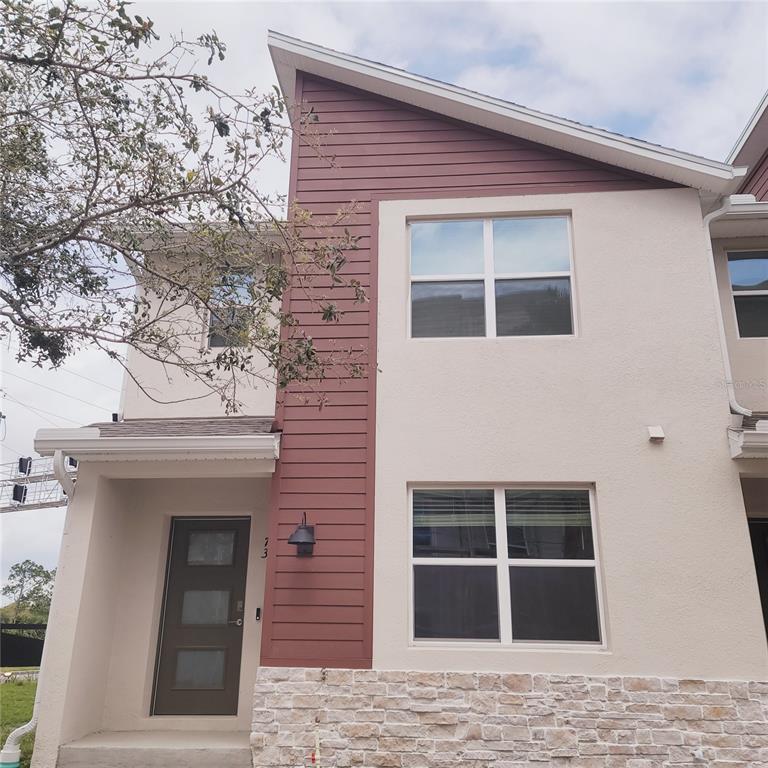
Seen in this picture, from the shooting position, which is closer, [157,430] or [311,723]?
[311,723]

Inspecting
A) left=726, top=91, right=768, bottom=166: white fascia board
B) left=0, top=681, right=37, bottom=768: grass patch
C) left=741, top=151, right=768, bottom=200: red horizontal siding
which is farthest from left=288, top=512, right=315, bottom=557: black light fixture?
left=726, top=91, right=768, bottom=166: white fascia board

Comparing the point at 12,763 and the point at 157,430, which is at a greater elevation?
the point at 157,430

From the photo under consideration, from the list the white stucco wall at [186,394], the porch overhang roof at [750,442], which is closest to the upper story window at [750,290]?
the porch overhang roof at [750,442]

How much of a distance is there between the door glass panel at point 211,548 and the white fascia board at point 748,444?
550cm

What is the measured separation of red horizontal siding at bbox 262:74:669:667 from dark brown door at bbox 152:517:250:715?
1501 millimetres

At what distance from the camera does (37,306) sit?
6512 millimetres

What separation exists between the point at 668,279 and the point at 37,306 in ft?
20.9

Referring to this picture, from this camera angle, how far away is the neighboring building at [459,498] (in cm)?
593

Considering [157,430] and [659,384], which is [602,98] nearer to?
[659,384]

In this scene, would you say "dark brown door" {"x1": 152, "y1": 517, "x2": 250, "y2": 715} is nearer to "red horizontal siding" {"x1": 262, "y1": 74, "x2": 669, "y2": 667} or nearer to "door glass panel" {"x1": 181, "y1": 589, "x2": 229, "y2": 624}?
"door glass panel" {"x1": 181, "y1": 589, "x2": 229, "y2": 624}

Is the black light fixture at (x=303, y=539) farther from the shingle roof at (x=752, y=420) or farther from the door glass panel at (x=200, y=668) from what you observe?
the shingle roof at (x=752, y=420)

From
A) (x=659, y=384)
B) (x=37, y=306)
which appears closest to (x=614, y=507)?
(x=659, y=384)

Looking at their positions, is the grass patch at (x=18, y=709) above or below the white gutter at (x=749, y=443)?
below

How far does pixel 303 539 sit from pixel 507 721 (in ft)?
7.90
